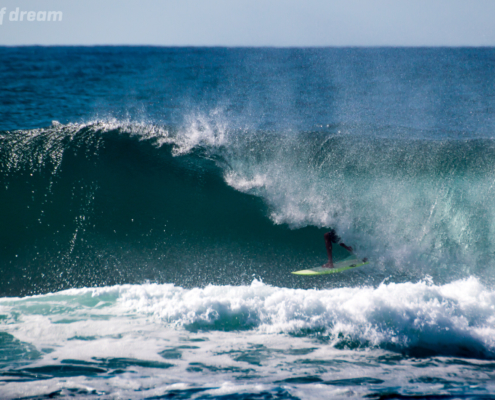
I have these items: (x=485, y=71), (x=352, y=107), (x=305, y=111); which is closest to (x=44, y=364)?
(x=305, y=111)

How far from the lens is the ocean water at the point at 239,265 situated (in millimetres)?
4223

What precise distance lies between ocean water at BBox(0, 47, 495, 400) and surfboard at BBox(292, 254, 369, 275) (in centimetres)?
16

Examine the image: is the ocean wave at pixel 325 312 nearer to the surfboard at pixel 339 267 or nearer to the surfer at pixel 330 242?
the surfboard at pixel 339 267

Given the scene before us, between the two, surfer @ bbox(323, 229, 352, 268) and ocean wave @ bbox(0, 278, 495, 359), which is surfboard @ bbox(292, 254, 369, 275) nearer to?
surfer @ bbox(323, 229, 352, 268)

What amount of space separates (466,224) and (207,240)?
16.3ft

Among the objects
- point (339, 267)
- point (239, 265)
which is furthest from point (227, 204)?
point (339, 267)

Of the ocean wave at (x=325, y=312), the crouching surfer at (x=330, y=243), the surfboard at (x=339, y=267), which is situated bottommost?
the ocean wave at (x=325, y=312)

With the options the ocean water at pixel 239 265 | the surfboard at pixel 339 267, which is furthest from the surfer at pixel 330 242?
the ocean water at pixel 239 265

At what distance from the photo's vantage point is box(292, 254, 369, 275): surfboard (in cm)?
627

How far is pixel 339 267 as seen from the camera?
6352 millimetres

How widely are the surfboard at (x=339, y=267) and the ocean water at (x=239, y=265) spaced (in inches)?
6.3

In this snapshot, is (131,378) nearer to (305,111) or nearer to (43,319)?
(43,319)

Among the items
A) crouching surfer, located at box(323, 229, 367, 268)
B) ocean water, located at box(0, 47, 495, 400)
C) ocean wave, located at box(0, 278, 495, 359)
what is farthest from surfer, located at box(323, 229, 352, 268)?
ocean wave, located at box(0, 278, 495, 359)

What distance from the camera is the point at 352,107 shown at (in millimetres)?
18562
